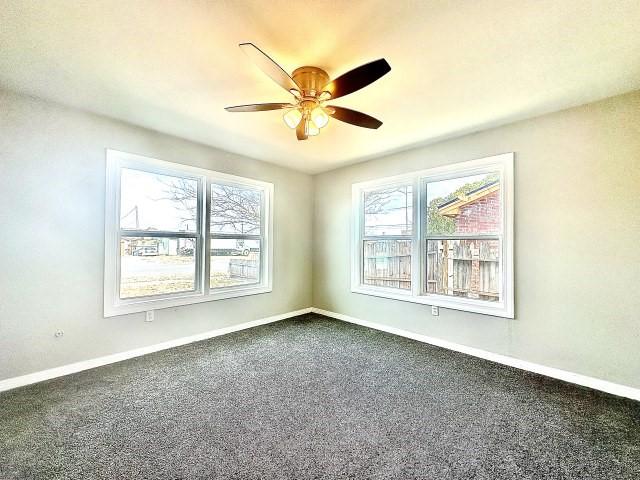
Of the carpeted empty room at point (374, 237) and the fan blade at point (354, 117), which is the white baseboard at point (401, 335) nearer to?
the carpeted empty room at point (374, 237)

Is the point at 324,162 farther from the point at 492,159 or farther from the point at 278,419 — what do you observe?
the point at 278,419

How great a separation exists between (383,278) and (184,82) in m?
3.32

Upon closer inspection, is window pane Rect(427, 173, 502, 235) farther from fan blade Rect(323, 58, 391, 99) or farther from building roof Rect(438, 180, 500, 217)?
fan blade Rect(323, 58, 391, 99)

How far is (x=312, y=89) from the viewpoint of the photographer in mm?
2074

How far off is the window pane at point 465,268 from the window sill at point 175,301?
2.41 metres

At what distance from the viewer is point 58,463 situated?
1561 mm

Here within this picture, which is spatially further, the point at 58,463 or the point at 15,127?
the point at 15,127

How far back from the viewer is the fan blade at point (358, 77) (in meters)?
1.61

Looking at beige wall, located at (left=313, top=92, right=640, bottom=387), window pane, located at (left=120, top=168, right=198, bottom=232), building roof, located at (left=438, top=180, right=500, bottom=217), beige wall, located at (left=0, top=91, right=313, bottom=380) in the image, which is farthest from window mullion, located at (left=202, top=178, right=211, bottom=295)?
beige wall, located at (left=313, top=92, right=640, bottom=387)

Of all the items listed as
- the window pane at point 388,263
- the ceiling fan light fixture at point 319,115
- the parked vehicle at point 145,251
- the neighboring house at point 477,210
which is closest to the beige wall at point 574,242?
the neighboring house at point 477,210

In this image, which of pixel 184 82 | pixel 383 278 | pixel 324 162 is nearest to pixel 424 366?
pixel 383 278

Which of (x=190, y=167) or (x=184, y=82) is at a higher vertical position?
(x=184, y=82)

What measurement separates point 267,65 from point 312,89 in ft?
1.59

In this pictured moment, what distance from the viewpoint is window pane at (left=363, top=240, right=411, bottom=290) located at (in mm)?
3920
